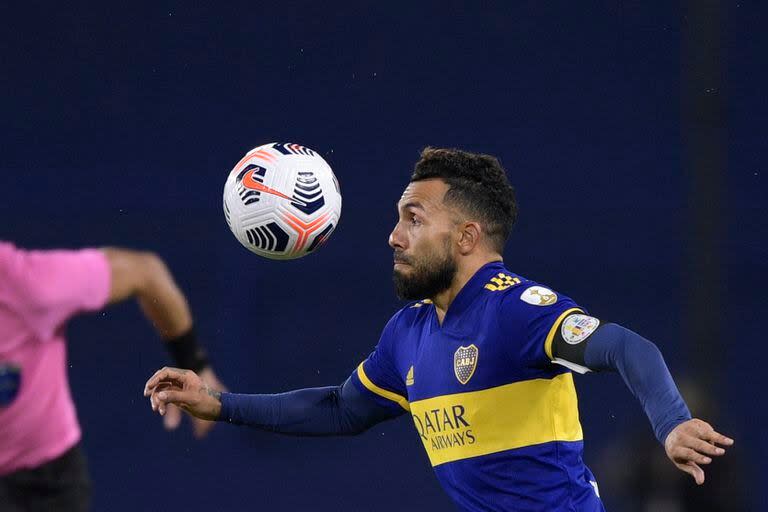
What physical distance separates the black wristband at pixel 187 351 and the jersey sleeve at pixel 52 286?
1.95 ft

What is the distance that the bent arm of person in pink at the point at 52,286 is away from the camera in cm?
298

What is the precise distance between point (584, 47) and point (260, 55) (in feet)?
8.51

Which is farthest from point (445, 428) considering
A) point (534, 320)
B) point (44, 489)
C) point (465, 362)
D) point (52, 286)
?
point (52, 286)

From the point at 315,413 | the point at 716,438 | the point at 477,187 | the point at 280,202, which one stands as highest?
the point at 477,187

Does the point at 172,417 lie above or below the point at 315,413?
above

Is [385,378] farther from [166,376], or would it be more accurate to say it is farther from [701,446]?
[701,446]

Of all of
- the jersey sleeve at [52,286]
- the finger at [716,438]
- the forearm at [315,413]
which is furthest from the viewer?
the forearm at [315,413]

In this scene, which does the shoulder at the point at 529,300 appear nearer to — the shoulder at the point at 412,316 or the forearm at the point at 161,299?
the shoulder at the point at 412,316

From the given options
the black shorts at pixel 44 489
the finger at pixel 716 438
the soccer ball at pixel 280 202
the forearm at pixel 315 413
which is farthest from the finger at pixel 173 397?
the finger at pixel 716 438

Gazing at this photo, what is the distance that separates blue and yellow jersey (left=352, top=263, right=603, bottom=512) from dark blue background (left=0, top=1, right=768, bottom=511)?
162 inches

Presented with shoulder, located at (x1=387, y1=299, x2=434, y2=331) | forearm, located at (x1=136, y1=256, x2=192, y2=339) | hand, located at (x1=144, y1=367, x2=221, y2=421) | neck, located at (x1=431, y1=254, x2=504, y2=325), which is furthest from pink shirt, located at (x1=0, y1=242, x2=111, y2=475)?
shoulder, located at (x1=387, y1=299, x2=434, y2=331)

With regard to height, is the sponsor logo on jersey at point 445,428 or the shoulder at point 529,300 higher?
the shoulder at point 529,300

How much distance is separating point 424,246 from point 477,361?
489 millimetres

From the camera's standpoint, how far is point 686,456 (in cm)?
317
